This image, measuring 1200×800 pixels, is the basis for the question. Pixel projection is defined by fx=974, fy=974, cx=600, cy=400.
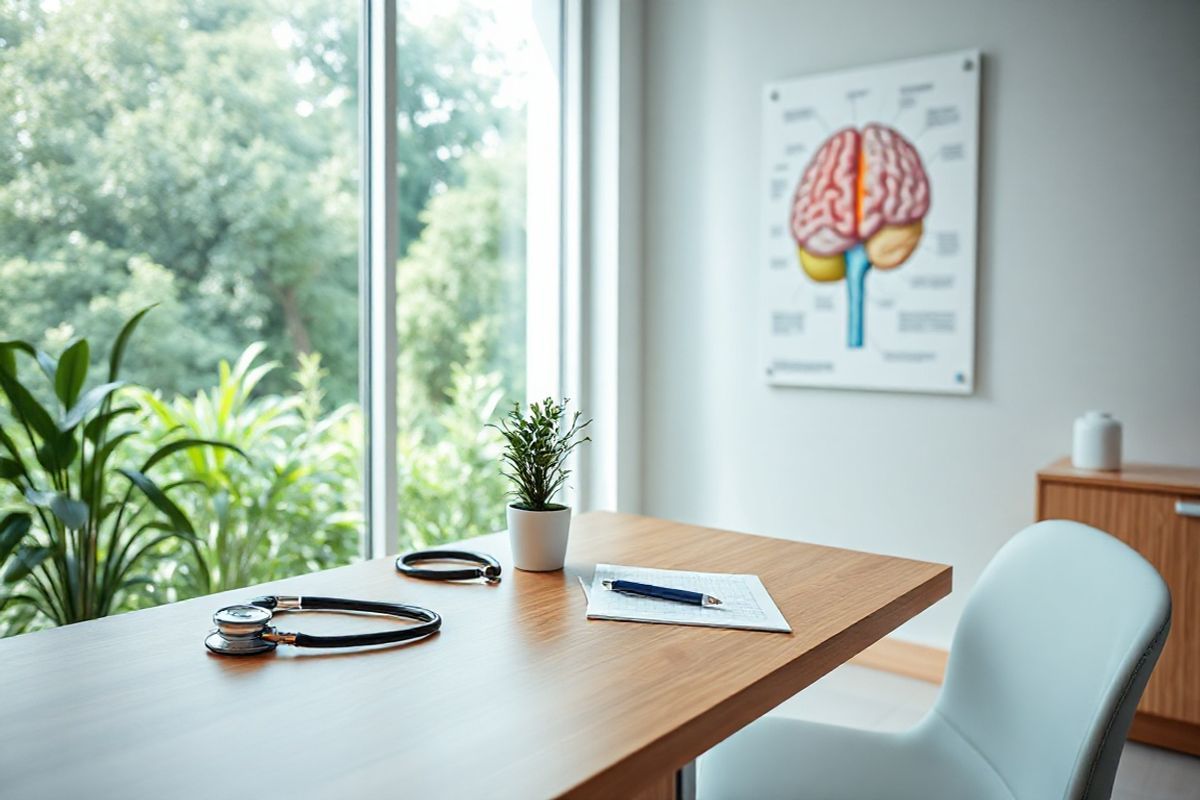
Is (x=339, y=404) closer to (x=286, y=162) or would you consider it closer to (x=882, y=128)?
(x=286, y=162)

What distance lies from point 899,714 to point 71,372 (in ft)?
7.72

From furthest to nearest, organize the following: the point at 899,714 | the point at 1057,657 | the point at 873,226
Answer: the point at 873,226
the point at 899,714
the point at 1057,657

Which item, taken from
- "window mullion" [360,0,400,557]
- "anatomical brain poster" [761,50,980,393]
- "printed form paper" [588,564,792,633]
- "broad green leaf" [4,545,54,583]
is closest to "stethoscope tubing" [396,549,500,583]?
"printed form paper" [588,564,792,633]

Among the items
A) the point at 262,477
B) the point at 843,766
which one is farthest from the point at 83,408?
the point at 843,766

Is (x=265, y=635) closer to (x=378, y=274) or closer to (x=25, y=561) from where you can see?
(x=25, y=561)

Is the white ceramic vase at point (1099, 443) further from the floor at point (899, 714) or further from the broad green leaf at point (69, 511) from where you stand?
the broad green leaf at point (69, 511)

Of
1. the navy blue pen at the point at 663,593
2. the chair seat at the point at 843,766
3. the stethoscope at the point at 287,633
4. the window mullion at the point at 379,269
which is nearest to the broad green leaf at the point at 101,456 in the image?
the window mullion at the point at 379,269

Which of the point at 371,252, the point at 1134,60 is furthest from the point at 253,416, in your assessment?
the point at 1134,60

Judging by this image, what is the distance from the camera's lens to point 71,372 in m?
2.03

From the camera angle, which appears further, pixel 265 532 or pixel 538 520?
pixel 265 532

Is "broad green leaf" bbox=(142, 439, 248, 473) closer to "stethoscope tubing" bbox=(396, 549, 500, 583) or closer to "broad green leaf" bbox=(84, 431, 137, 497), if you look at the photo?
"broad green leaf" bbox=(84, 431, 137, 497)

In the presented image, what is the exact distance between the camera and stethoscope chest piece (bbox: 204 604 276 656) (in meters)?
1.07

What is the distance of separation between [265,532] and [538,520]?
1.47m

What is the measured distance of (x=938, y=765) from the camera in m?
1.41
